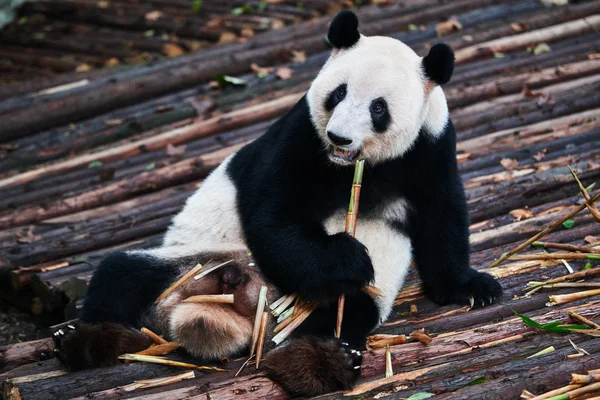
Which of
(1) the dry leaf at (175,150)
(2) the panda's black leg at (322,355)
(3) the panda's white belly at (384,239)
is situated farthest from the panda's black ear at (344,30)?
(1) the dry leaf at (175,150)

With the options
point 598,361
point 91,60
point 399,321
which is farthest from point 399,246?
point 91,60

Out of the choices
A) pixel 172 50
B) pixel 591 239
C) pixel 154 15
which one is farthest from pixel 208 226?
pixel 154 15

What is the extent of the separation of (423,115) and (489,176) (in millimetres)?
1677

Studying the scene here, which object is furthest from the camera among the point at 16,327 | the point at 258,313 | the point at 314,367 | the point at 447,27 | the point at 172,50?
the point at 172,50

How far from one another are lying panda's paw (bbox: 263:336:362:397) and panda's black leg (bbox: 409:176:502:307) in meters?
0.81

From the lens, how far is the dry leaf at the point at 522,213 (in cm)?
485

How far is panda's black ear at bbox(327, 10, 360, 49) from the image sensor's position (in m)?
3.90

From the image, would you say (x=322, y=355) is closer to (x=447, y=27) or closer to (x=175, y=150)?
(x=175, y=150)

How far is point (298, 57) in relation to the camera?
24.4 ft

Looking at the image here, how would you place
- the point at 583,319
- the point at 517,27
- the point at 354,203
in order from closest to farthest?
the point at 583,319
the point at 354,203
the point at 517,27

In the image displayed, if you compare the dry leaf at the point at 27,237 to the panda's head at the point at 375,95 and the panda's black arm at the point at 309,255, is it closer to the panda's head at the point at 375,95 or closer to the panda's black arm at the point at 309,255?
the panda's black arm at the point at 309,255

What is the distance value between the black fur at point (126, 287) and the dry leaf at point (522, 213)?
2.19 metres

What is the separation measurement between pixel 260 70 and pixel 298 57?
0.43m

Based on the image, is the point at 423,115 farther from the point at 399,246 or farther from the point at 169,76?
the point at 169,76
